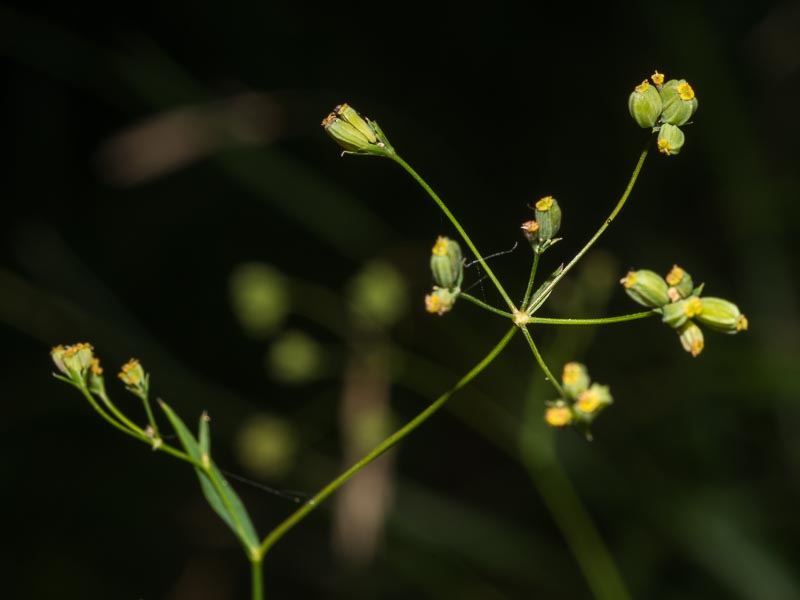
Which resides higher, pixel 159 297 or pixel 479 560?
pixel 159 297

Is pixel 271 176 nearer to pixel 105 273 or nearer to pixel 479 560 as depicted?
pixel 105 273

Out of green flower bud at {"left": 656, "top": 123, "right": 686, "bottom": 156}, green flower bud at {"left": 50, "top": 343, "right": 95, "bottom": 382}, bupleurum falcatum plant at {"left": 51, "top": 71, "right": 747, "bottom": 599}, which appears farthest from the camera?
green flower bud at {"left": 656, "top": 123, "right": 686, "bottom": 156}

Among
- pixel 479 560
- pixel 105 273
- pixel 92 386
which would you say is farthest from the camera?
pixel 105 273

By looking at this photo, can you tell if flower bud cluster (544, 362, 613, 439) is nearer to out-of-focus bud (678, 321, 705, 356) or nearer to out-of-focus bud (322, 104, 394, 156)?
out-of-focus bud (678, 321, 705, 356)

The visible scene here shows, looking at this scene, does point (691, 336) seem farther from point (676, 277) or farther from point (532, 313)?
point (532, 313)

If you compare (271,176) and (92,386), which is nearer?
(92,386)

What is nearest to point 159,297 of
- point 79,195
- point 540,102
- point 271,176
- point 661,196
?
point 79,195

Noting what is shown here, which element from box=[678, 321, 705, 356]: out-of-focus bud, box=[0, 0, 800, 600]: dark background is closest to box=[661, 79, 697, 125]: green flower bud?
box=[678, 321, 705, 356]: out-of-focus bud

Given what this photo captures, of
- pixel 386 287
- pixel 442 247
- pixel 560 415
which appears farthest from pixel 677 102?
pixel 386 287
